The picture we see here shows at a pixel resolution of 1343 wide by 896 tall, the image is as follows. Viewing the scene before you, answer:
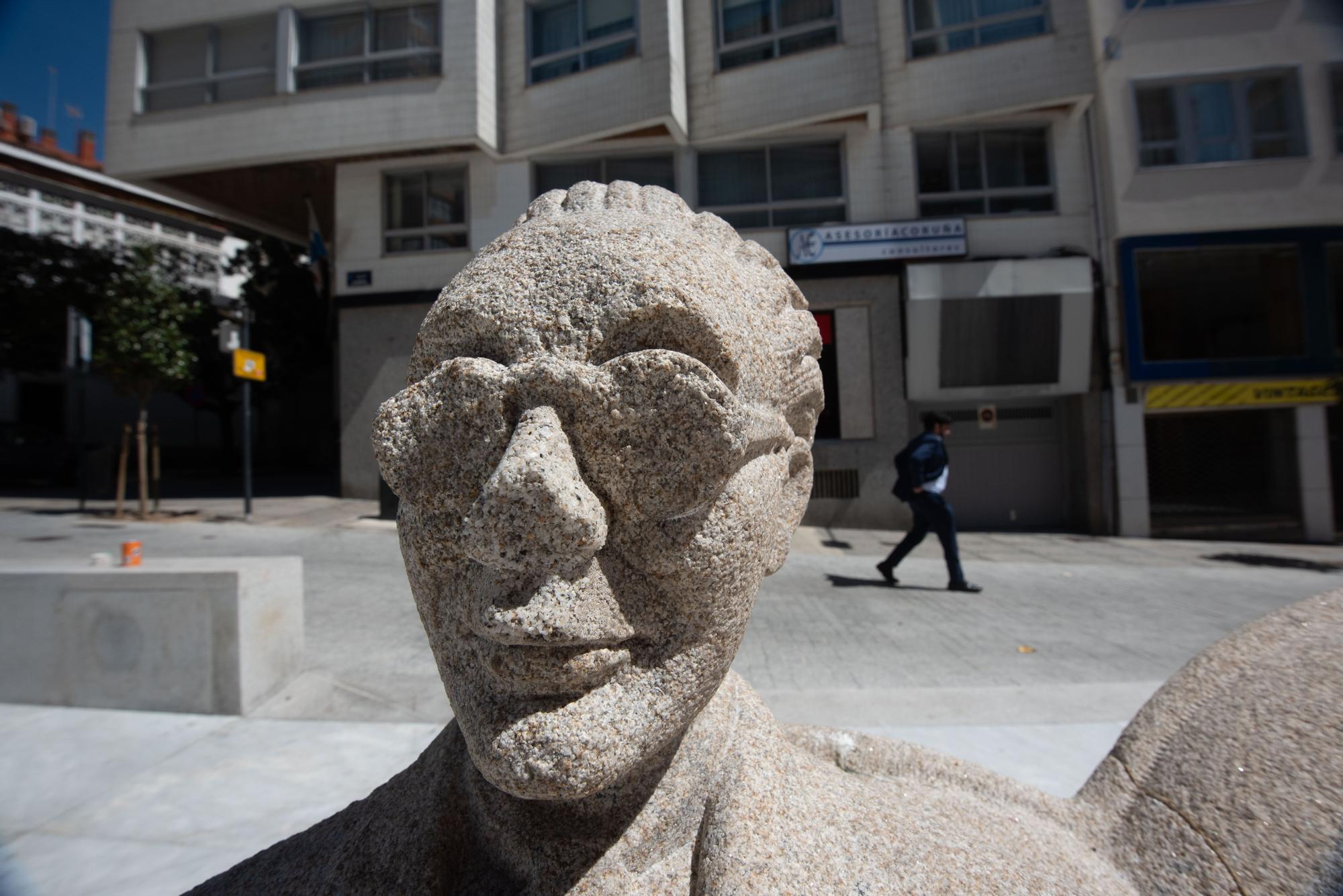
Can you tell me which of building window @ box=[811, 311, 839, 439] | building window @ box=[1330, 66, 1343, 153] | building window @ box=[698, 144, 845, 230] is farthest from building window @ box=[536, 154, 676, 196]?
building window @ box=[1330, 66, 1343, 153]

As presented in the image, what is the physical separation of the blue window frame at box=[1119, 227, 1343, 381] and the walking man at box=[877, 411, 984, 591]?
568 centimetres

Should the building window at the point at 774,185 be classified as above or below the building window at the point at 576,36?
below

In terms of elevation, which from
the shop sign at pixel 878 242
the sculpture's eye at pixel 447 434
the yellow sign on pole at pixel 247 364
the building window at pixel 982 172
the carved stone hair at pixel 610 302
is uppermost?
the building window at pixel 982 172

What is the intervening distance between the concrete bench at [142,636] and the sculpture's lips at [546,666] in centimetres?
316

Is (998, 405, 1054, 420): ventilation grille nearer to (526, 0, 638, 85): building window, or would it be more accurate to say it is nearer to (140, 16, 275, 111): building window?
(526, 0, 638, 85): building window

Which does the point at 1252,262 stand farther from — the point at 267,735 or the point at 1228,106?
the point at 267,735

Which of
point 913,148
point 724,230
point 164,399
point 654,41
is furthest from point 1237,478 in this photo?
point 164,399

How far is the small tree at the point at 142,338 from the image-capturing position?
9.91 m

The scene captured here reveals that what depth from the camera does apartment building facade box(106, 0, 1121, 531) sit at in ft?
33.8

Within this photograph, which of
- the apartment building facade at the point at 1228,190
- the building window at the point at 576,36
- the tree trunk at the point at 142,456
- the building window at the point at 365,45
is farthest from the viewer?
the building window at the point at 365,45

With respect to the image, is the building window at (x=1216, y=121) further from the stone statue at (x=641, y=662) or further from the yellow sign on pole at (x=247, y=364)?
the yellow sign on pole at (x=247, y=364)

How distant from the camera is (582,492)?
1049mm

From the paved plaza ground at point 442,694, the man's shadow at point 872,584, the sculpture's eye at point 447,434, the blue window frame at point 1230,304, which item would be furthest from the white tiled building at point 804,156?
the sculpture's eye at point 447,434

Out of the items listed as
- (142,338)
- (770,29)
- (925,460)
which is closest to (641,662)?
(925,460)
